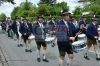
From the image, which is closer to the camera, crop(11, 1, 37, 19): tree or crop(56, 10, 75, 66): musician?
crop(56, 10, 75, 66): musician

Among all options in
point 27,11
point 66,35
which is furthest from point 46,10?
point 66,35

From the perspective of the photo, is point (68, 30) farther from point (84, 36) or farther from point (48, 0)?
point (48, 0)

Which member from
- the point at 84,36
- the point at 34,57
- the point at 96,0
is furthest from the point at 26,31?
the point at 96,0

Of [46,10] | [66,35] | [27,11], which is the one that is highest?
[66,35]

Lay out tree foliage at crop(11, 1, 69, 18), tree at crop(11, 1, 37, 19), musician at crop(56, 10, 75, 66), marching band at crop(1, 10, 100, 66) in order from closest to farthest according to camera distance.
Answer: musician at crop(56, 10, 75, 66) → marching band at crop(1, 10, 100, 66) → tree foliage at crop(11, 1, 69, 18) → tree at crop(11, 1, 37, 19)

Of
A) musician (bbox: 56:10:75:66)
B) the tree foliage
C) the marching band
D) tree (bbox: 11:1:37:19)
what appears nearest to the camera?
musician (bbox: 56:10:75:66)

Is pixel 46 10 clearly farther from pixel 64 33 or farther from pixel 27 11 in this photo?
pixel 64 33

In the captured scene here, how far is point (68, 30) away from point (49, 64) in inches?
147

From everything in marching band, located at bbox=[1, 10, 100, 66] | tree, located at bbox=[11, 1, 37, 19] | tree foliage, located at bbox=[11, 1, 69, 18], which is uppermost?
marching band, located at bbox=[1, 10, 100, 66]

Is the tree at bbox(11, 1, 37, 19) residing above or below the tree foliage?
below

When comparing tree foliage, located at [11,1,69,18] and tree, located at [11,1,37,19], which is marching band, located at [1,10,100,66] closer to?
tree foliage, located at [11,1,69,18]

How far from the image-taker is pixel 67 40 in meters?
11.9

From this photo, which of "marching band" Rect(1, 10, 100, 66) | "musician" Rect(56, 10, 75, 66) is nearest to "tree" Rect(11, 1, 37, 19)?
"marching band" Rect(1, 10, 100, 66)

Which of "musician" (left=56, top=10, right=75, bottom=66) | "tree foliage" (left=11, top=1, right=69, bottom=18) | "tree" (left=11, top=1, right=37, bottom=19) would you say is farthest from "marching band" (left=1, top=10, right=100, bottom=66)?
"tree" (left=11, top=1, right=37, bottom=19)
